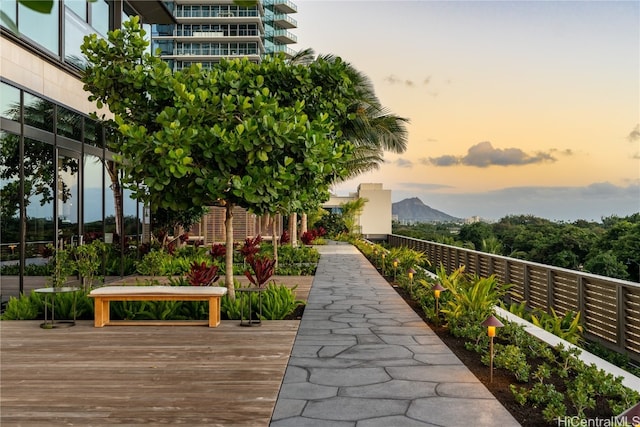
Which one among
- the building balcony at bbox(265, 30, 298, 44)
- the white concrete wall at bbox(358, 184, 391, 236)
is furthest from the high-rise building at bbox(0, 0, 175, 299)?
the building balcony at bbox(265, 30, 298, 44)

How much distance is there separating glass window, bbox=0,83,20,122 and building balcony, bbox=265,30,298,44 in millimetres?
72110

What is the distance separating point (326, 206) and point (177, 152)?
145ft

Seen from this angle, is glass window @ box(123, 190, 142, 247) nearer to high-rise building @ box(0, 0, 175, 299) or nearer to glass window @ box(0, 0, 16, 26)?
high-rise building @ box(0, 0, 175, 299)

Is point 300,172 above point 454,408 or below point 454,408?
above

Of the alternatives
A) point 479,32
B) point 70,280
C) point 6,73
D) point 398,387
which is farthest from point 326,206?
point 398,387

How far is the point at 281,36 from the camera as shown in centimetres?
7825

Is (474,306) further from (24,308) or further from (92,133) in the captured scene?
(92,133)

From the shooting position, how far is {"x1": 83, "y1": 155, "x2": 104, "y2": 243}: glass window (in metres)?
12.0

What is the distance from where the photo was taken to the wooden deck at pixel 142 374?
13.9 feet

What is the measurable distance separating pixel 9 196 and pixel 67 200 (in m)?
2.20

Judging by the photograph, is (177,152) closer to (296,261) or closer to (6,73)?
(6,73)

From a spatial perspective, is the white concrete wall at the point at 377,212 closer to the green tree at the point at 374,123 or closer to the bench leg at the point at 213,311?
the green tree at the point at 374,123

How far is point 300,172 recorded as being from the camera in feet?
25.5

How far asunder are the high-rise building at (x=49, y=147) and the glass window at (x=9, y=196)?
0.02 meters
